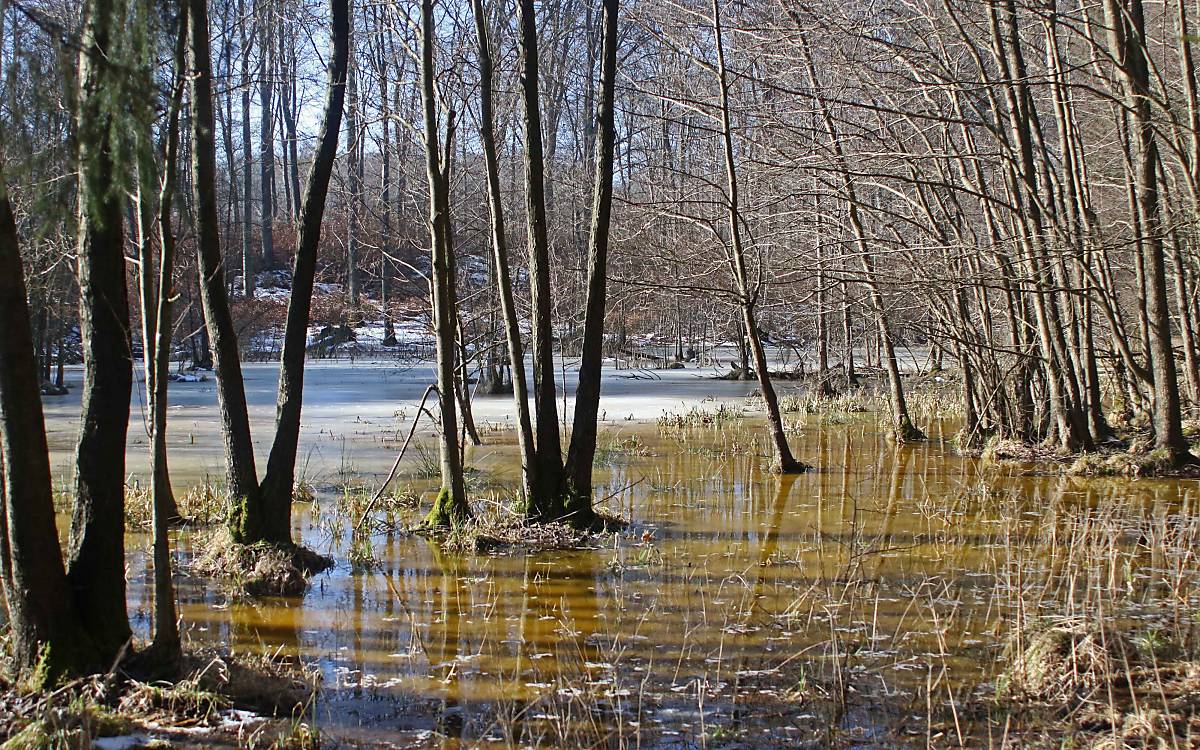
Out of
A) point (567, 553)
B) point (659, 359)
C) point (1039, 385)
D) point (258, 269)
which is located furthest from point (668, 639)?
point (258, 269)

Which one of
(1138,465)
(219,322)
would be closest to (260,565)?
(219,322)

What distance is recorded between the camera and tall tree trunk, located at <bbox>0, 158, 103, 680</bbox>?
4.21 m

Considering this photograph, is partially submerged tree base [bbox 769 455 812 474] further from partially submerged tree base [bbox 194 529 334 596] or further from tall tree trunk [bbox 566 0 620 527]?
partially submerged tree base [bbox 194 529 334 596]

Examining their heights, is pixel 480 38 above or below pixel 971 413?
above

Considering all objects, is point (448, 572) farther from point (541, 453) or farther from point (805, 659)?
point (805, 659)

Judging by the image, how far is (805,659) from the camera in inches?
215

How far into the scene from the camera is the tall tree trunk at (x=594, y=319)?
366 inches

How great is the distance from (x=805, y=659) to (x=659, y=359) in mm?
27169

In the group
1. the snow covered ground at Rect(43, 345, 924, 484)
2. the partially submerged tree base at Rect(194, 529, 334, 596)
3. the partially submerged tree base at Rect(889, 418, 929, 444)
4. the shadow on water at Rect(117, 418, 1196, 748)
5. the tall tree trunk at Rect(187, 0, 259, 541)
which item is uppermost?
the tall tree trunk at Rect(187, 0, 259, 541)

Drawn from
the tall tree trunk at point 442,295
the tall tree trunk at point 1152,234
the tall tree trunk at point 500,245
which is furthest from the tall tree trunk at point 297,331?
the tall tree trunk at point 1152,234

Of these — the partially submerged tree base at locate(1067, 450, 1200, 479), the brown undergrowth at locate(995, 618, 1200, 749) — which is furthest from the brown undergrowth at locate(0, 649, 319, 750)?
the partially submerged tree base at locate(1067, 450, 1200, 479)

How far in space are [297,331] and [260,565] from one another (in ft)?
5.97

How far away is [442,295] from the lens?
8.84 metres

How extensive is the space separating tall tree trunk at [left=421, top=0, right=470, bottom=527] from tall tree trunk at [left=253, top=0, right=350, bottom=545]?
78cm
